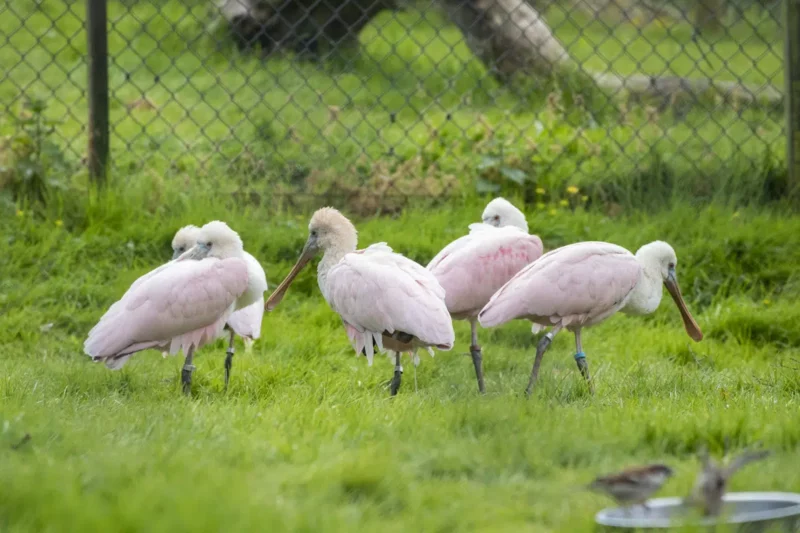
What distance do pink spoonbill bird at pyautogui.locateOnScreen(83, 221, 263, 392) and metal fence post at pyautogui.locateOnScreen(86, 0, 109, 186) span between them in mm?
2111

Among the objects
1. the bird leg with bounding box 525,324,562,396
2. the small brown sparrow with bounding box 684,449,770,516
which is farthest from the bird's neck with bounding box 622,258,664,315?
the small brown sparrow with bounding box 684,449,770,516

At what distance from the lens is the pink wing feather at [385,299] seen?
489cm

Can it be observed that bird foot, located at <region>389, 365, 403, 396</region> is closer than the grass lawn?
No

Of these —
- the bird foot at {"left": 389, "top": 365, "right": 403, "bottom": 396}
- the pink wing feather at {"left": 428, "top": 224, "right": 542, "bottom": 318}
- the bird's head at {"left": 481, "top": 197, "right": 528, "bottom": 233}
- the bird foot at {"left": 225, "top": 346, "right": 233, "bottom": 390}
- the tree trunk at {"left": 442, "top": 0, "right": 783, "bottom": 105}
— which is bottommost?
the bird foot at {"left": 389, "top": 365, "right": 403, "bottom": 396}

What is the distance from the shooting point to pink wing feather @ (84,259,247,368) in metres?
5.04

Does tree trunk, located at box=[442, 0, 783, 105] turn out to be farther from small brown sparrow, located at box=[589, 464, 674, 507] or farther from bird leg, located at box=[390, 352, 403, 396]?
small brown sparrow, located at box=[589, 464, 674, 507]

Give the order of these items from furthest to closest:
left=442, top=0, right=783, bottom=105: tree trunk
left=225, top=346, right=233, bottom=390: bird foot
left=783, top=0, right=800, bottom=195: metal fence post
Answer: left=442, top=0, right=783, bottom=105: tree trunk < left=783, top=0, right=800, bottom=195: metal fence post < left=225, top=346, right=233, bottom=390: bird foot

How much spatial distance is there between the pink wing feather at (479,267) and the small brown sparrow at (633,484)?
2.68 meters

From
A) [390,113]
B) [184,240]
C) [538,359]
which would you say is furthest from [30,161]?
[538,359]

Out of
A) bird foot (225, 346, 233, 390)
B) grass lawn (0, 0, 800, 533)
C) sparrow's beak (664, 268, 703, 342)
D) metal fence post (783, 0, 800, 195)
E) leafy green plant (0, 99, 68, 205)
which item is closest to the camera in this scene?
grass lawn (0, 0, 800, 533)

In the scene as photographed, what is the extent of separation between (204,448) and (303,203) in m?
3.99

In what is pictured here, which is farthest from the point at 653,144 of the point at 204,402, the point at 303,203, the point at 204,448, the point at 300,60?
the point at 204,448

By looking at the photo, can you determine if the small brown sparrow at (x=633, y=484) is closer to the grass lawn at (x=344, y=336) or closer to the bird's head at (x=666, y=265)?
the grass lawn at (x=344, y=336)

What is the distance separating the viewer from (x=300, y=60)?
29.8ft
